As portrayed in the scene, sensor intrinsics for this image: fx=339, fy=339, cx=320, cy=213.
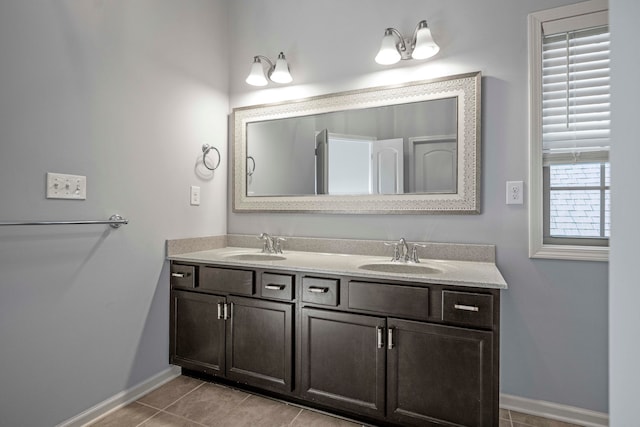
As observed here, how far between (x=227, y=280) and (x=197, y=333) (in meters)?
0.41

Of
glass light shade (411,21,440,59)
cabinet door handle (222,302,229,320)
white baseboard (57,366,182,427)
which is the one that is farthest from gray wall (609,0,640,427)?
white baseboard (57,366,182,427)

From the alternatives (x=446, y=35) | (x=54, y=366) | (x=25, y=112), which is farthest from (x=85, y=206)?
(x=446, y=35)

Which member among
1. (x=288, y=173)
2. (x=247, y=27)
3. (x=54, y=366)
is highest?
(x=247, y=27)

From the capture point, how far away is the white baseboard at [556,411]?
5.47ft

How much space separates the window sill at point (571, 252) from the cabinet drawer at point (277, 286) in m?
1.28

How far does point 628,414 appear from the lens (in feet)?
1.54

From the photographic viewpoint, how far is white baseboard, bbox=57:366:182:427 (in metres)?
1.64

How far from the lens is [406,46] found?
2025 millimetres

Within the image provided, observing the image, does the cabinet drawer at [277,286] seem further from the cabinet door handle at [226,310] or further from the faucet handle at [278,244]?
the faucet handle at [278,244]

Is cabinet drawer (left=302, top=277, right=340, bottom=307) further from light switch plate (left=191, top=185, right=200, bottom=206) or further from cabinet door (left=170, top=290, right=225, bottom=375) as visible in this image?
light switch plate (left=191, top=185, right=200, bottom=206)

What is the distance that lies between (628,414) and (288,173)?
6.97 feet

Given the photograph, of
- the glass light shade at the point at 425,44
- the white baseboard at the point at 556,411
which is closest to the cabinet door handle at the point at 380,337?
the white baseboard at the point at 556,411

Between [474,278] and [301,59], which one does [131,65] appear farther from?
[474,278]

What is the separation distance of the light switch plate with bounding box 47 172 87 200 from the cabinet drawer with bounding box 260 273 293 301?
979mm
